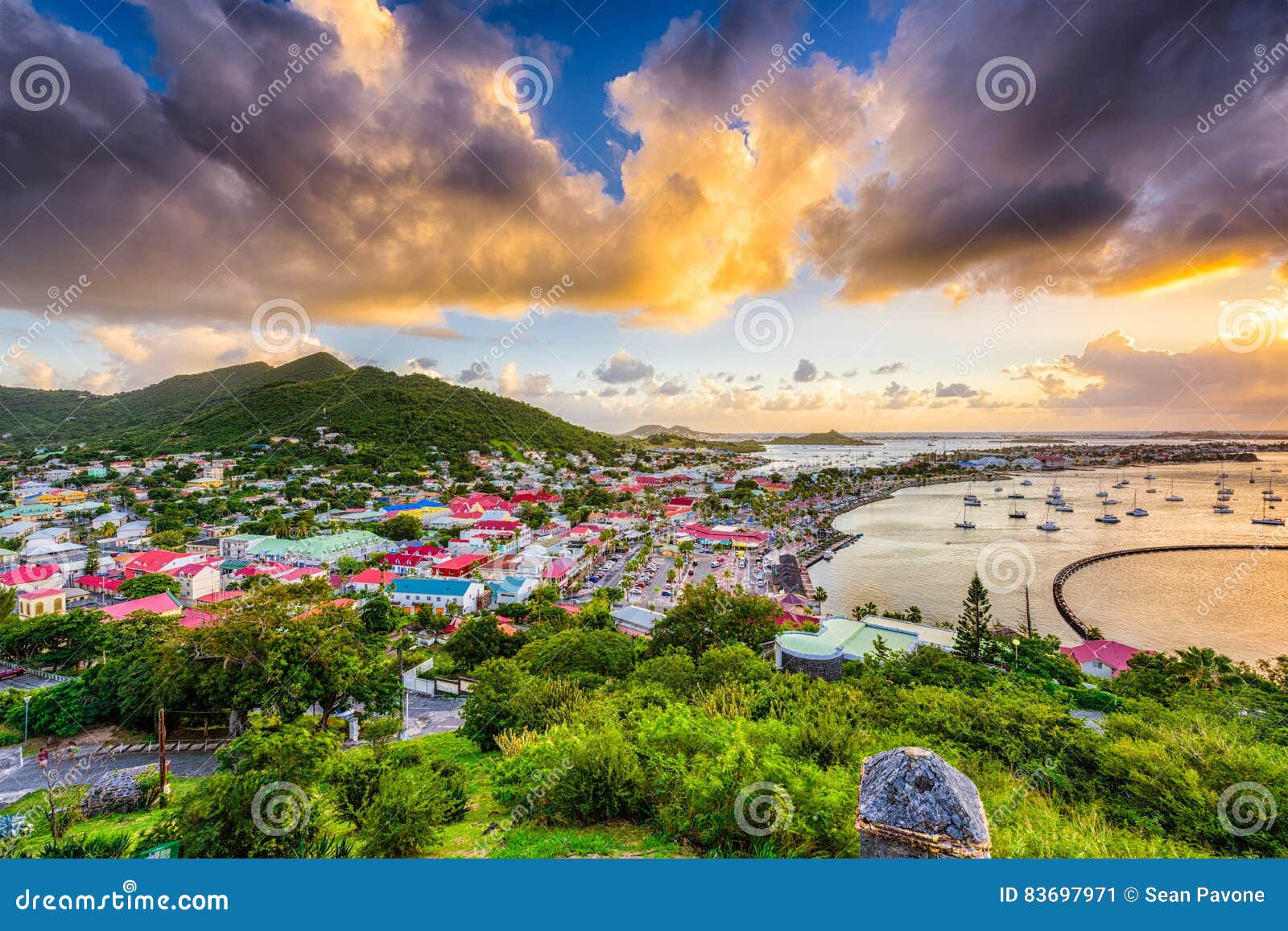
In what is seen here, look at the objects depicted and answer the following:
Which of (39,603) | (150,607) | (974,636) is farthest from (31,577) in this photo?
(974,636)

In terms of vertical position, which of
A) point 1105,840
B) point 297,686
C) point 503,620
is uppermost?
point 1105,840

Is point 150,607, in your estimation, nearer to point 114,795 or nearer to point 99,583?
point 99,583

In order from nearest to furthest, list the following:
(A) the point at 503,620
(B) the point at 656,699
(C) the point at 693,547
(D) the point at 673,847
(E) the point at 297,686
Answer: (D) the point at 673,847, (B) the point at 656,699, (E) the point at 297,686, (A) the point at 503,620, (C) the point at 693,547

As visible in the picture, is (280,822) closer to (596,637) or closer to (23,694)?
(596,637)

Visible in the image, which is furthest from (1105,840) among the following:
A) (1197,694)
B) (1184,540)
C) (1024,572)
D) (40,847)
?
(1184,540)

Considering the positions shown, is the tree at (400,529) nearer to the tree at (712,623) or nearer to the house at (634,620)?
the house at (634,620)

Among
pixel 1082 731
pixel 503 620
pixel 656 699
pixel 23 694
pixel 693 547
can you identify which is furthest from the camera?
pixel 693 547

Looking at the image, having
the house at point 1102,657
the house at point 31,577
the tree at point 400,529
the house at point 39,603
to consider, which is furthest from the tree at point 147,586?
the house at point 1102,657
